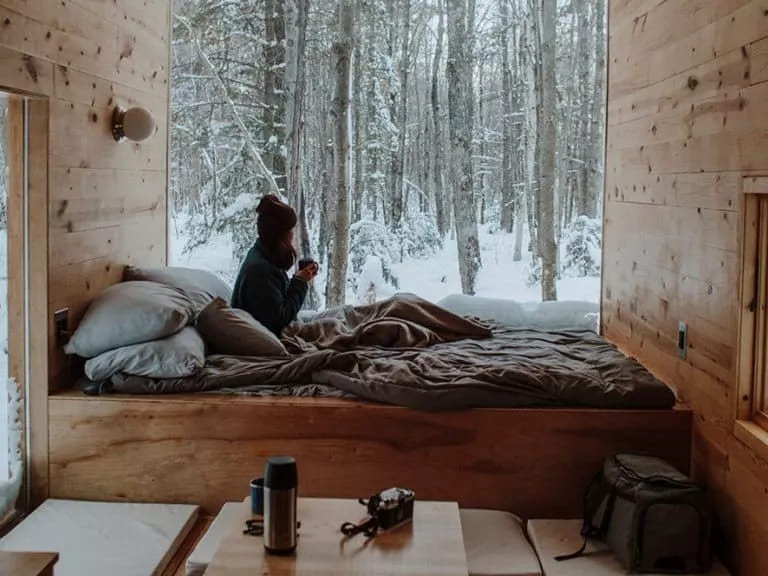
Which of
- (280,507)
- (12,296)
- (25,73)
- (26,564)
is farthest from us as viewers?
(12,296)

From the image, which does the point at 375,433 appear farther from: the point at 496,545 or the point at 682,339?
the point at 682,339

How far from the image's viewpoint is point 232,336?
4.00 metres

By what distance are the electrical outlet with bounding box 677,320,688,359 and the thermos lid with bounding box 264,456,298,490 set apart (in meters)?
1.78

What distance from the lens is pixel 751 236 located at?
290cm

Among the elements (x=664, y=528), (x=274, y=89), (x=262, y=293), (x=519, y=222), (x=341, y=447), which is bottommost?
(x=664, y=528)

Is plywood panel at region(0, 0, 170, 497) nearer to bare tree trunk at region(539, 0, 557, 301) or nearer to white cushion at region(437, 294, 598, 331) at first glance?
white cushion at region(437, 294, 598, 331)

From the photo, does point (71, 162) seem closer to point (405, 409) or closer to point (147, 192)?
point (147, 192)

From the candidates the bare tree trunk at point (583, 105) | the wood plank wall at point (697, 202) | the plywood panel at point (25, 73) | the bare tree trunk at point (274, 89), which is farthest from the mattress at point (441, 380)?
the bare tree trunk at point (274, 89)

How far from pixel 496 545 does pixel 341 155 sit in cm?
306

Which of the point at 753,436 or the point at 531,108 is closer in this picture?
the point at 753,436

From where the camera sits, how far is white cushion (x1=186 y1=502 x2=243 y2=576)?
8.93 feet

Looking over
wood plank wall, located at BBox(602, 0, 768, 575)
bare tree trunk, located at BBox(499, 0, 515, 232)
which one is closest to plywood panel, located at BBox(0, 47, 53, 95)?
wood plank wall, located at BBox(602, 0, 768, 575)

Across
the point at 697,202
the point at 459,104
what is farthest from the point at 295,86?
the point at 697,202

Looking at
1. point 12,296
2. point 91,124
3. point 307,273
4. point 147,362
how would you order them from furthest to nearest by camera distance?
point 307,273 → point 91,124 → point 147,362 → point 12,296
